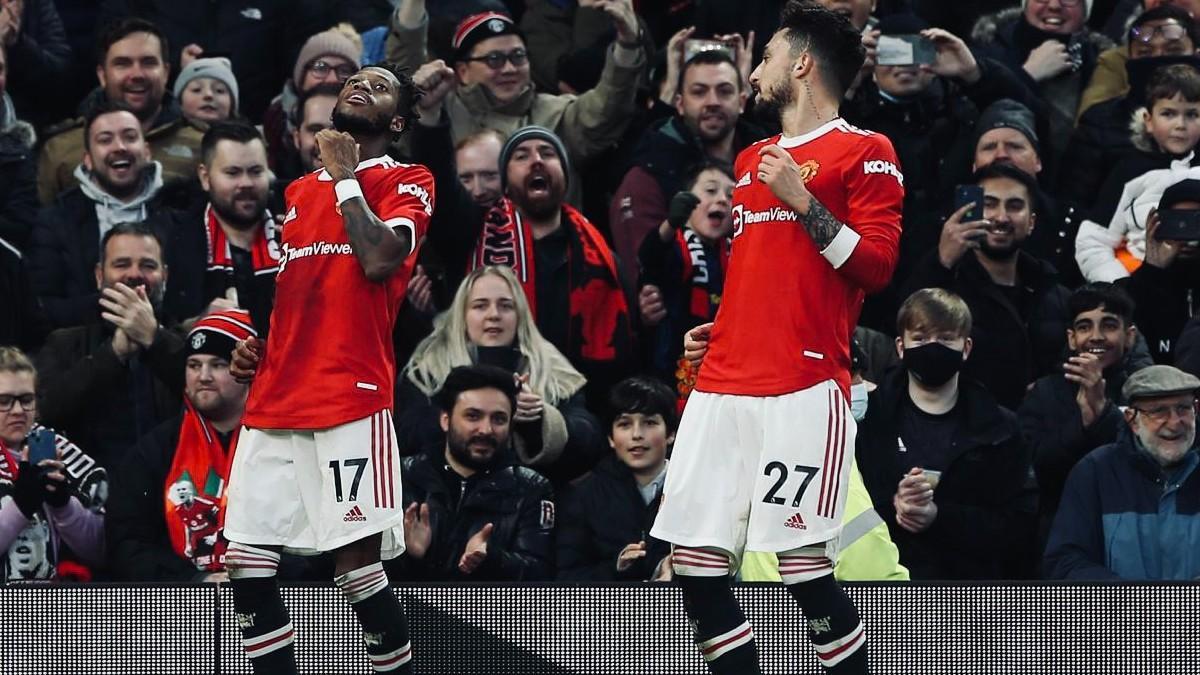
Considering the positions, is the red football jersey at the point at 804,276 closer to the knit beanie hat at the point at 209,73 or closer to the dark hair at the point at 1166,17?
the knit beanie hat at the point at 209,73

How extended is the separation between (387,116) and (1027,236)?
4527 millimetres

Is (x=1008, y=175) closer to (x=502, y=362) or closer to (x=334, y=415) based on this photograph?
(x=502, y=362)

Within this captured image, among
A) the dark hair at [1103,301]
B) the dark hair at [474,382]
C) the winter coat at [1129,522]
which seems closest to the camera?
the winter coat at [1129,522]

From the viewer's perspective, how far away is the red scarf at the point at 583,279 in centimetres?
1034

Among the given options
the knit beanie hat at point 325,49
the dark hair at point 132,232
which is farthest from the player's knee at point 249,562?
the knit beanie hat at point 325,49

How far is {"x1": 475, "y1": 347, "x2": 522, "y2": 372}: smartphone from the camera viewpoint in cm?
980

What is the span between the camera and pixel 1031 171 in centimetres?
1112

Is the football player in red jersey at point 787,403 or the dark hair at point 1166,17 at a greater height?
the dark hair at point 1166,17

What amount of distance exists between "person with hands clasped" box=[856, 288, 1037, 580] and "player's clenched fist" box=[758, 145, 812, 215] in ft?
8.69

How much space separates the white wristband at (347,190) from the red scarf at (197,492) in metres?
2.34

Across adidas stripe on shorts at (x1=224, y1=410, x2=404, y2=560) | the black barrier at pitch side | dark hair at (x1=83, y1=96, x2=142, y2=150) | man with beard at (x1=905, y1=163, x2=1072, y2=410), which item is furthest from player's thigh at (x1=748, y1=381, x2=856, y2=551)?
dark hair at (x1=83, y1=96, x2=142, y2=150)

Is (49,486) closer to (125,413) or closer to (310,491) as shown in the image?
(125,413)

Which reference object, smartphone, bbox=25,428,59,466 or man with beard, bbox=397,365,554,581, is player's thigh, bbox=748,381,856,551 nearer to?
man with beard, bbox=397,365,554,581

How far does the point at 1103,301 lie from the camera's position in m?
9.86
